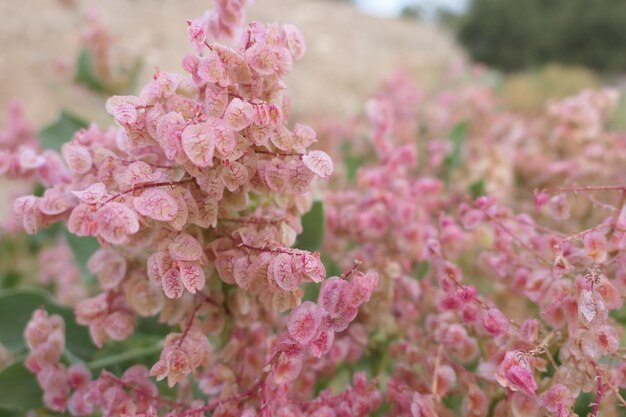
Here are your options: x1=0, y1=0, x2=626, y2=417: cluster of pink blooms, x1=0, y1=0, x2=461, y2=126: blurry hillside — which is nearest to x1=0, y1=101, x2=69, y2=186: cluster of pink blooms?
x1=0, y1=0, x2=626, y2=417: cluster of pink blooms

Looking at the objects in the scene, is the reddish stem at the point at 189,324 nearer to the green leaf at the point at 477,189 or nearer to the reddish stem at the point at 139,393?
the reddish stem at the point at 139,393

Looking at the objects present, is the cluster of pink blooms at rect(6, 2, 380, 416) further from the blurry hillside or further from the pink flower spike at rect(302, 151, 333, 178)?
the blurry hillside

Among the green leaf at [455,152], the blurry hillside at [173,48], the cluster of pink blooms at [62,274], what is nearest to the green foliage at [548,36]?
the blurry hillside at [173,48]

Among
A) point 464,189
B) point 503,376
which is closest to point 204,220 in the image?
point 503,376

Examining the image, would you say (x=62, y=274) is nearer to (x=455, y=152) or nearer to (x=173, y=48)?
(x=455, y=152)

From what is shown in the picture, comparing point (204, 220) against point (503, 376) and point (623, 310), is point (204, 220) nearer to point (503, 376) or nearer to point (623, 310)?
point (503, 376)

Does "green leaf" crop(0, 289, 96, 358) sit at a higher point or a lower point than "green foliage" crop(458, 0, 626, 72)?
higher

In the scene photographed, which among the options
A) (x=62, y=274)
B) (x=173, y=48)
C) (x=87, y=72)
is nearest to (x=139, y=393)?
(x=62, y=274)

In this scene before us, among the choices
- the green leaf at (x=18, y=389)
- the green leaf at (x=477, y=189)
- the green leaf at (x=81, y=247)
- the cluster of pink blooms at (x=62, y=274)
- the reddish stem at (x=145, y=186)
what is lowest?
the cluster of pink blooms at (x=62, y=274)
